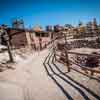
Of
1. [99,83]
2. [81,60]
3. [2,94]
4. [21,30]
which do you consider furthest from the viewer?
[21,30]

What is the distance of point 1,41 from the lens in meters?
30.0

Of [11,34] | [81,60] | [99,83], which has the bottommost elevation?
[81,60]

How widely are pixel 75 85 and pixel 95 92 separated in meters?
1.04

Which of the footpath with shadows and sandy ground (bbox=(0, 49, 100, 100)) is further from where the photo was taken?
sandy ground (bbox=(0, 49, 100, 100))

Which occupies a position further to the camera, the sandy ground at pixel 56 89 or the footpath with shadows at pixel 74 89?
the sandy ground at pixel 56 89

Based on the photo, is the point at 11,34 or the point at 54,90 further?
the point at 11,34

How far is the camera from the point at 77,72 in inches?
305

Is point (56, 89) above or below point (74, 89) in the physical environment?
below

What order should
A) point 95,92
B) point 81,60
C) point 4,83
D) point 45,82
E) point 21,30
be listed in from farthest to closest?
point 21,30
point 81,60
point 4,83
point 45,82
point 95,92

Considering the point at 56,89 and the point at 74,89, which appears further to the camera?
the point at 56,89

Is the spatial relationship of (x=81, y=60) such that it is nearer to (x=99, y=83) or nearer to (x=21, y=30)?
(x=99, y=83)

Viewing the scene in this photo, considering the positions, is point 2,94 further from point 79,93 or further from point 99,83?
point 99,83

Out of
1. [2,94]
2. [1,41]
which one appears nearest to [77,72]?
[2,94]

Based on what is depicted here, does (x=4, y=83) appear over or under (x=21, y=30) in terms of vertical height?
under
